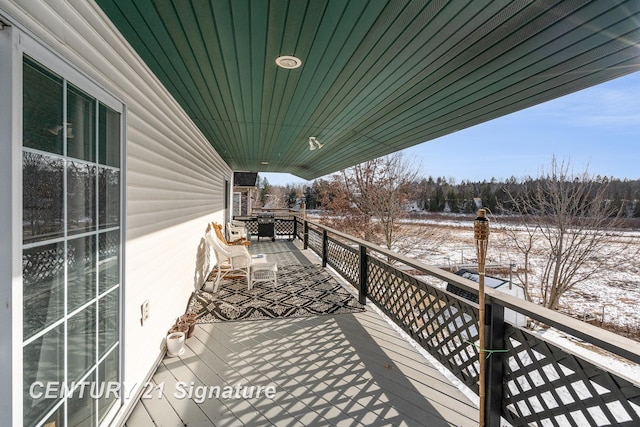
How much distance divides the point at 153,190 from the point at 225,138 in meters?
2.85

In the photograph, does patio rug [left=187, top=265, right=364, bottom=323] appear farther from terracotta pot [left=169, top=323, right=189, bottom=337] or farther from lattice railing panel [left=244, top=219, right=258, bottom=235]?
lattice railing panel [left=244, top=219, right=258, bottom=235]

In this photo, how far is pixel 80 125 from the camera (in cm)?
148

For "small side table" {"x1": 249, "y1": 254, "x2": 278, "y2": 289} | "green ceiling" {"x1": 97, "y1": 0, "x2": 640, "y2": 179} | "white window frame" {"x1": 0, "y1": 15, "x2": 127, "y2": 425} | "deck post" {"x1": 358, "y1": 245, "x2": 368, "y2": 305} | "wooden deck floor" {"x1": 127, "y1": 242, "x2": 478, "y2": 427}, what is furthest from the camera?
"small side table" {"x1": 249, "y1": 254, "x2": 278, "y2": 289}

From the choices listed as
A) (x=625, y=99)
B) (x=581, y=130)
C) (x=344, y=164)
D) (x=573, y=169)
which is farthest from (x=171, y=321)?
→ (x=581, y=130)

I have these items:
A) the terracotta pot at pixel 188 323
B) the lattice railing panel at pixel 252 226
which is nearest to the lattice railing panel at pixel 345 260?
the terracotta pot at pixel 188 323

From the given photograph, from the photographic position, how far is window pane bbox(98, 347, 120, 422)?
5.74 feet

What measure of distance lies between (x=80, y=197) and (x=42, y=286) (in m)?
0.46

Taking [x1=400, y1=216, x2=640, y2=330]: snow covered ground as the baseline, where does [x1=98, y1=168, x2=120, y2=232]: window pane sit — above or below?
above

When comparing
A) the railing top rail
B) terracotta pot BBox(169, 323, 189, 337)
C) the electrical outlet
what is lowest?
terracotta pot BBox(169, 323, 189, 337)

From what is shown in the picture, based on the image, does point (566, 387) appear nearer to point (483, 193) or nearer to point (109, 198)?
point (109, 198)

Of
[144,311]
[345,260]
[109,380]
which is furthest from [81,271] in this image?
[345,260]

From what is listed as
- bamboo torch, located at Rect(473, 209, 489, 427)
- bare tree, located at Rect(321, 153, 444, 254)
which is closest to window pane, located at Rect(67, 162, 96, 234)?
bamboo torch, located at Rect(473, 209, 489, 427)

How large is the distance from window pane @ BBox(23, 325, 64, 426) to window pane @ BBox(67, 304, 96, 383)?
0.21ft

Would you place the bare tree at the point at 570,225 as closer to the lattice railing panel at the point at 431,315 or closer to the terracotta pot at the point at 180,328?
the lattice railing panel at the point at 431,315
